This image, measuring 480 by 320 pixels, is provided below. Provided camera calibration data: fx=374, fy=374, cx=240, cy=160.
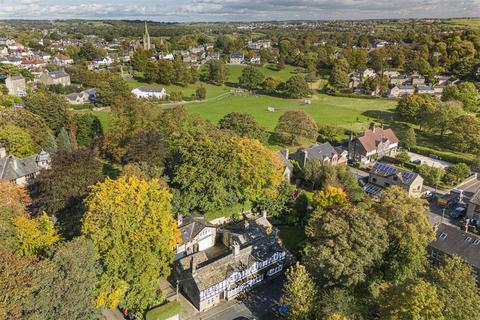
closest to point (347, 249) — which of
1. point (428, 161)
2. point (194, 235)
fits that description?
point (194, 235)

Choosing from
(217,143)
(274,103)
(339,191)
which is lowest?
(274,103)

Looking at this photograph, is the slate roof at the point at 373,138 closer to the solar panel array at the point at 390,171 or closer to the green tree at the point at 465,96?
the solar panel array at the point at 390,171

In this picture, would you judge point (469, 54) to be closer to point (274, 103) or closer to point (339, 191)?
point (274, 103)

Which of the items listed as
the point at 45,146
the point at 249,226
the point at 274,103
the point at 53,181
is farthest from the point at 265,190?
the point at 274,103

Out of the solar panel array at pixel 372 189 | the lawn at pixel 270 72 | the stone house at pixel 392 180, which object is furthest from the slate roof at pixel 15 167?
the lawn at pixel 270 72

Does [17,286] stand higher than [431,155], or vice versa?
[17,286]

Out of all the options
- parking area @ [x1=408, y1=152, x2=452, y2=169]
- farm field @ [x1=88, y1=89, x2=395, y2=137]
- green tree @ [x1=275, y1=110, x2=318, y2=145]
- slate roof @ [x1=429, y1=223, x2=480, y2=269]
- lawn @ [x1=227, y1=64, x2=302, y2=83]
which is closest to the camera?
slate roof @ [x1=429, y1=223, x2=480, y2=269]

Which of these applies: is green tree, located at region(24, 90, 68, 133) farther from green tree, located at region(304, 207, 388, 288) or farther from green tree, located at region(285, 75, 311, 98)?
green tree, located at region(285, 75, 311, 98)

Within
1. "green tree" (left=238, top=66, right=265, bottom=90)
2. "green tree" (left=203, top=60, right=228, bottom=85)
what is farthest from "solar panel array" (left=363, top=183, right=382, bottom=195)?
"green tree" (left=203, top=60, right=228, bottom=85)
